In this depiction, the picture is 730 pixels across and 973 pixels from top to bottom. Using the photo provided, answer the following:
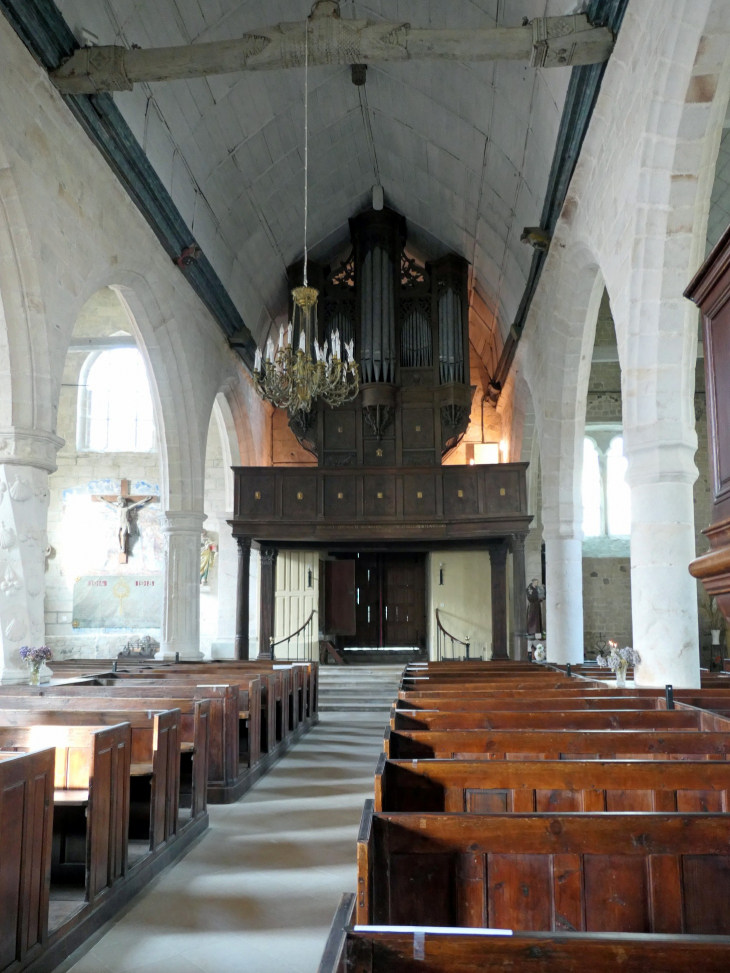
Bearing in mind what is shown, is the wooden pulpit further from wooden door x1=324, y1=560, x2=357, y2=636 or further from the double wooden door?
the double wooden door

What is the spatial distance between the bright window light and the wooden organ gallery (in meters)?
4.51

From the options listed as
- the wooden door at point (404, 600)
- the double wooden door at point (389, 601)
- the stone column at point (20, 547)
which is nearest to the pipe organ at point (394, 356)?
the double wooden door at point (389, 601)

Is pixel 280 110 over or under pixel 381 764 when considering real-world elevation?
over

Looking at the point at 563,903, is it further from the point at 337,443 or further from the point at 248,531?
the point at 337,443

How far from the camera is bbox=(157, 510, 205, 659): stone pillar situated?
42.7ft

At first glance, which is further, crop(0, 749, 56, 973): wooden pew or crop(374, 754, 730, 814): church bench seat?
crop(374, 754, 730, 814): church bench seat

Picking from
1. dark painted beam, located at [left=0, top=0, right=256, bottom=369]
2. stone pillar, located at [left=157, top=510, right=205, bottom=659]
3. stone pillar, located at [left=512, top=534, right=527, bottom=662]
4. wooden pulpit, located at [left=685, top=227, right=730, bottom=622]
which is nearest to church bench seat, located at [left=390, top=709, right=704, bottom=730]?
wooden pulpit, located at [left=685, top=227, right=730, bottom=622]

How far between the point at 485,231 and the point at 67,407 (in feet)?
33.2

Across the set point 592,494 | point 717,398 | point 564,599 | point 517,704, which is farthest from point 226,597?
point 717,398

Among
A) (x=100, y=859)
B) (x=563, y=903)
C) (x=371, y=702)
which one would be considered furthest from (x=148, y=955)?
(x=371, y=702)

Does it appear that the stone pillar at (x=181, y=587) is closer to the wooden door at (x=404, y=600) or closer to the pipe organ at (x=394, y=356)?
the pipe organ at (x=394, y=356)

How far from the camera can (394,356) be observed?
53.3 ft

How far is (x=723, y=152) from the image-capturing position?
30.8ft

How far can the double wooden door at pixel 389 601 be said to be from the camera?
63.0 feet
